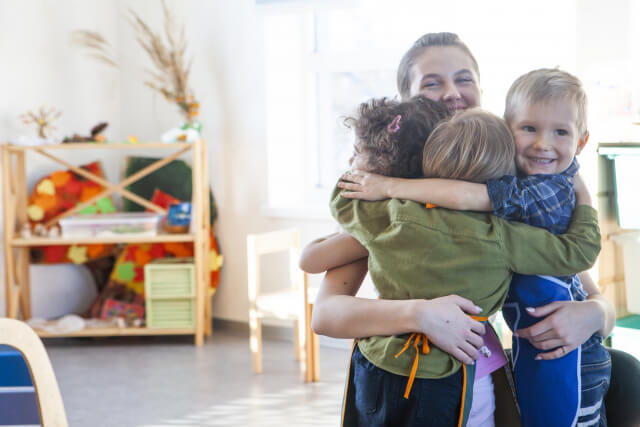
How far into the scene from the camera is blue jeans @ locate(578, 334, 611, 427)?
1.17m

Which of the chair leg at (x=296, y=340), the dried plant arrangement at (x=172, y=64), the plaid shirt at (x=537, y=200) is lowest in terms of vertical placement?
the chair leg at (x=296, y=340)

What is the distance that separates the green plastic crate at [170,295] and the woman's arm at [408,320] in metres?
2.97

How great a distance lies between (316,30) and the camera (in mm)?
4207

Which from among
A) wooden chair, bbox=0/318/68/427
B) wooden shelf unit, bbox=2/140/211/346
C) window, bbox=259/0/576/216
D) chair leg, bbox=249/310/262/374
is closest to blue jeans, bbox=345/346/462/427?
wooden chair, bbox=0/318/68/427

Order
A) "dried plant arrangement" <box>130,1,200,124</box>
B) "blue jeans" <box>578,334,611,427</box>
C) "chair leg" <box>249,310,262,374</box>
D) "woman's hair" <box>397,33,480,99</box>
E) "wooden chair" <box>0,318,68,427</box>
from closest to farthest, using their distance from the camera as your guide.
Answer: "wooden chair" <box>0,318,68,427</box> < "blue jeans" <box>578,334,611,427</box> < "woman's hair" <box>397,33,480,99</box> < "chair leg" <box>249,310,262,374</box> < "dried plant arrangement" <box>130,1,200,124</box>

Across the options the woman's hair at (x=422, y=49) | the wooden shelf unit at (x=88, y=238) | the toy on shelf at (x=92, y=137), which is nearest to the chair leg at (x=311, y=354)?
the wooden shelf unit at (x=88, y=238)

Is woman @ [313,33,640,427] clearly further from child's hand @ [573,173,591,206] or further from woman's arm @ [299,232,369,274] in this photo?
child's hand @ [573,173,591,206]

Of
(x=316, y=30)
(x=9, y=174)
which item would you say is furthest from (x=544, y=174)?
(x=9, y=174)

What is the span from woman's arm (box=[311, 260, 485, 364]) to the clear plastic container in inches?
120

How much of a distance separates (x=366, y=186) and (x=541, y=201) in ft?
0.91

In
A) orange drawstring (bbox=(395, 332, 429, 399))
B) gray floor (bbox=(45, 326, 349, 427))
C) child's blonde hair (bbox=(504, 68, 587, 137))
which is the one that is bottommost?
gray floor (bbox=(45, 326, 349, 427))

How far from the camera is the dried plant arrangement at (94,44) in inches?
181

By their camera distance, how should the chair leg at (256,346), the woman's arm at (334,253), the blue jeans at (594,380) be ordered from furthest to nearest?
the chair leg at (256,346) < the woman's arm at (334,253) < the blue jeans at (594,380)

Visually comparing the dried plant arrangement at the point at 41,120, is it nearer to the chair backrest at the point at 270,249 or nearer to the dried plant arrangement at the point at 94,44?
the dried plant arrangement at the point at 94,44
